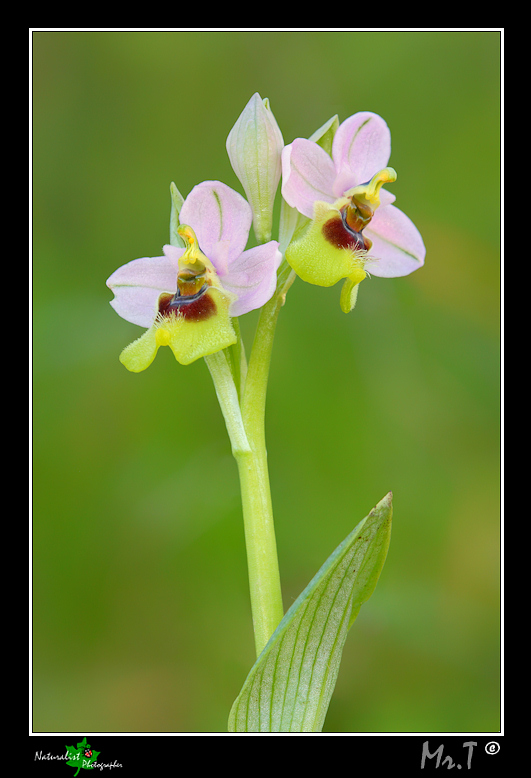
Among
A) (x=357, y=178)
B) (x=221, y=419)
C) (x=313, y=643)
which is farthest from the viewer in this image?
(x=221, y=419)

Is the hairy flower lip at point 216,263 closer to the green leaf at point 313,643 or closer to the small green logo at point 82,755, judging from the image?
the green leaf at point 313,643

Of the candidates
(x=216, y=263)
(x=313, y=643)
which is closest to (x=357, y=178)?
(x=216, y=263)

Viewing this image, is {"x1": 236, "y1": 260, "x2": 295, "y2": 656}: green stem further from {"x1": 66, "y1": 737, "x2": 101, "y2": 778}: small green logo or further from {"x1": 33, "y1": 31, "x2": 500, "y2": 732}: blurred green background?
{"x1": 33, "y1": 31, "x2": 500, "y2": 732}: blurred green background

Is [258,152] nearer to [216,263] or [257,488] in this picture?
[216,263]

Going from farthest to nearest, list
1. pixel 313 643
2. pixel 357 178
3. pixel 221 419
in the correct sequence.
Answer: pixel 221 419, pixel 357 178, pixel 313 643

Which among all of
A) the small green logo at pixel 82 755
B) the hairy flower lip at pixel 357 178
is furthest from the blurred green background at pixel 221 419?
the hairy flower lip at pixel 357 178

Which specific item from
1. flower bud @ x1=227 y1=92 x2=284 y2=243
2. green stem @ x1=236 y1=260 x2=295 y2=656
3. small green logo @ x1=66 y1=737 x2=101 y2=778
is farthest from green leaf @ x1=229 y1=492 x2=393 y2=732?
flower bud @ x1=227 y1=92 x2=284 y2=243

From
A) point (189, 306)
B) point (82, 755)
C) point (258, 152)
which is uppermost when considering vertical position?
point (258, 152)
